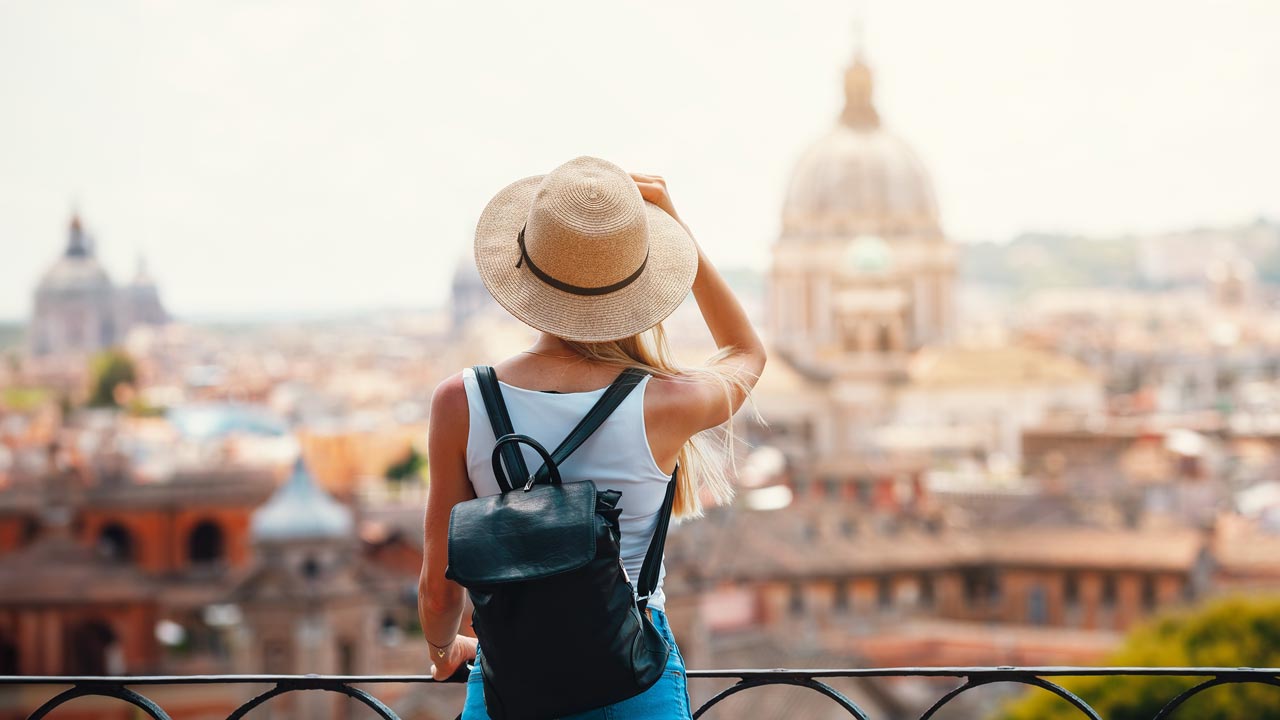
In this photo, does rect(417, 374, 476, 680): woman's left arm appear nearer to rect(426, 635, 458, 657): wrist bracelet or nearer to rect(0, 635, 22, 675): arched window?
rect(426, 635, 458, 657): wrist bracelet

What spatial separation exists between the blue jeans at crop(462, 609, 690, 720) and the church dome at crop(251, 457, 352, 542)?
72.2 feet

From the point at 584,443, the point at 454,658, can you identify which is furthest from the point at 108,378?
the point at 584,443

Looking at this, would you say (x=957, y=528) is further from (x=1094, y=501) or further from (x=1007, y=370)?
(x=1007, y=370)

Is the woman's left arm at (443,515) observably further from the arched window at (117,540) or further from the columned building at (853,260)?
the columned building at (853,260)

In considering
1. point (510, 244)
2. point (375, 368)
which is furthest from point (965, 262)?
point (510, 244)

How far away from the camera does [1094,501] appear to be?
3572cm

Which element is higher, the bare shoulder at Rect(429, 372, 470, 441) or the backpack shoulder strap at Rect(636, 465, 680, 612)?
the bare shoulder at Rect(429, 372, 470, 441)

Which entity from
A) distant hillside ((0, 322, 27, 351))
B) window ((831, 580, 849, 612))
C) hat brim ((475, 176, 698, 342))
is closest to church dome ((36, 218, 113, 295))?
distant hillside ((0, 322, 27, 351))

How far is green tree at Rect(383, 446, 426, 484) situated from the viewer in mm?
51000

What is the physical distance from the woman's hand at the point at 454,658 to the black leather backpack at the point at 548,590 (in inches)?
10.8

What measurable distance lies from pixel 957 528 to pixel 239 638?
15731 mm

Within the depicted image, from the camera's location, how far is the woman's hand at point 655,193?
2.65m

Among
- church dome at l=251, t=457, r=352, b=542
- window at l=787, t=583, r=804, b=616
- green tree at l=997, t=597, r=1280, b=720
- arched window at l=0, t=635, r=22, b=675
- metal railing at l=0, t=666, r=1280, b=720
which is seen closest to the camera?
metal railing at l=0, t=666, r=1280, b=720

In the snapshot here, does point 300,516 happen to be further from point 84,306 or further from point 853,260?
point 84,306
